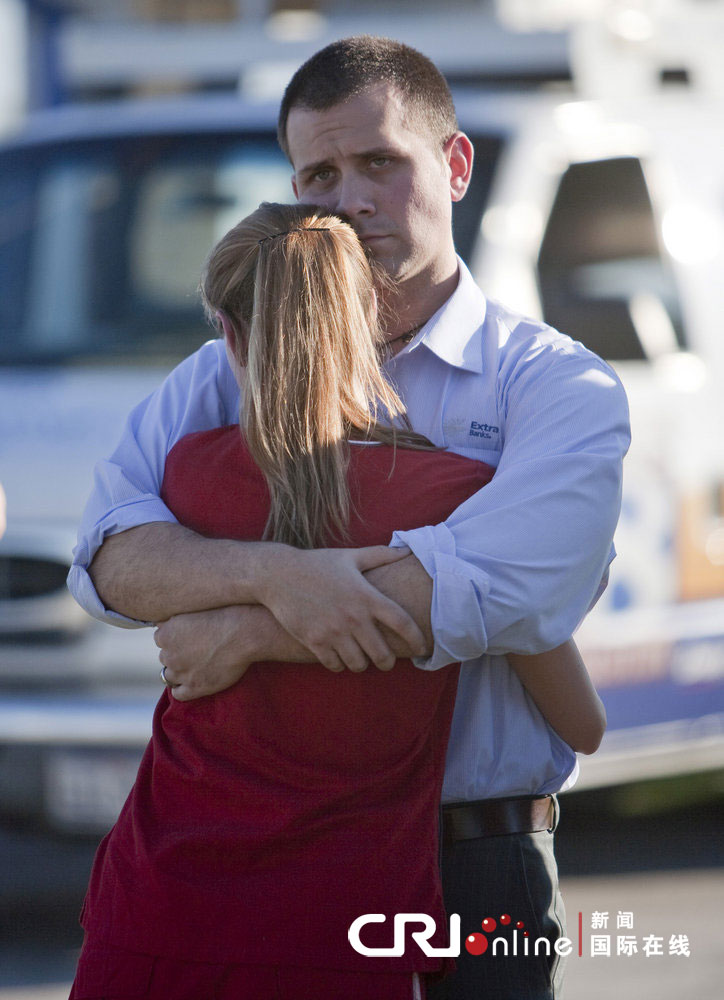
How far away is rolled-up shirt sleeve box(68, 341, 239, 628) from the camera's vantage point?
214 cm

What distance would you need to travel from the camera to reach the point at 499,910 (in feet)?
6.95

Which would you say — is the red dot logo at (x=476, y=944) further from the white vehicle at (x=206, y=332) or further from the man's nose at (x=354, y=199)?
the white vehicle at (x=206, y=332)

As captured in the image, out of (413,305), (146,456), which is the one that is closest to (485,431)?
(413,305)

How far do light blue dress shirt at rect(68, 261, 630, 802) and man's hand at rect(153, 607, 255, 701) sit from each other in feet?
0.51

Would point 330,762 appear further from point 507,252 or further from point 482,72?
point 482,72

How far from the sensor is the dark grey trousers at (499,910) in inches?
82.4

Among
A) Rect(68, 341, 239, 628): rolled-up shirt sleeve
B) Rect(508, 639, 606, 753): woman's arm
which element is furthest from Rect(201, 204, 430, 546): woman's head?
Rect(508, 639, 606, 753): woman's arm

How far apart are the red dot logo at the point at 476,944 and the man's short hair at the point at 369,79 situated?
48.4 inches

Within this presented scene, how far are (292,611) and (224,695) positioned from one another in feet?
0.48

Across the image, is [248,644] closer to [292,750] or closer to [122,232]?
[292,750]

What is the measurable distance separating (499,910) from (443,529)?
1.88ft

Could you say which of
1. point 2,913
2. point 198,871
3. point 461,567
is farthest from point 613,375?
point 2,913

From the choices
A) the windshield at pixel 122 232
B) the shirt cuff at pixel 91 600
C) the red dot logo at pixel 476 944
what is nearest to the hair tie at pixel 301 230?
the shirt cuff at pixel 91 600

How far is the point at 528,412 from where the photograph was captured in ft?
6.87
